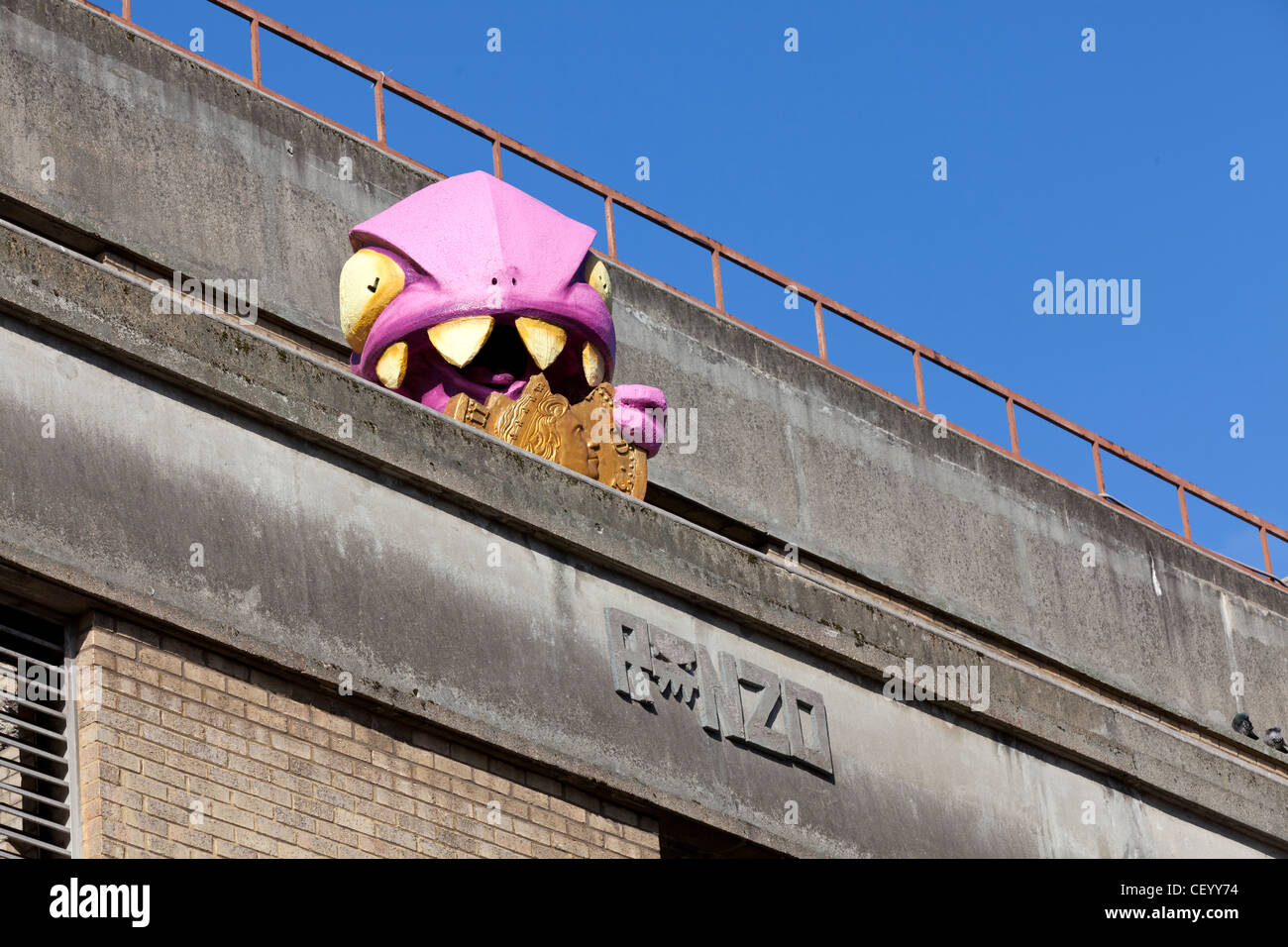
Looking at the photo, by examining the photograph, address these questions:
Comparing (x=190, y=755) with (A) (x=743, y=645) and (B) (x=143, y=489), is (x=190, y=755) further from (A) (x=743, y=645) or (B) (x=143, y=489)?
(A) (x=743, y=645)

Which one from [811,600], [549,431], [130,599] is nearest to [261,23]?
[549,431]

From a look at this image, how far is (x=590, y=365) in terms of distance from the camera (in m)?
14.4

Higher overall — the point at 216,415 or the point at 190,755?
the point at 216,415

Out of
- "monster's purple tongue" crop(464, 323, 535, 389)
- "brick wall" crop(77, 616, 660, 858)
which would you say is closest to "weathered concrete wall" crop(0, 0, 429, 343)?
"monster's purple tongue" crop(464, 323, 535, 389)

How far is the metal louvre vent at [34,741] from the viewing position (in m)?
10.1

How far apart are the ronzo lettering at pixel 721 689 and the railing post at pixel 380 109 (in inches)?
A: 289

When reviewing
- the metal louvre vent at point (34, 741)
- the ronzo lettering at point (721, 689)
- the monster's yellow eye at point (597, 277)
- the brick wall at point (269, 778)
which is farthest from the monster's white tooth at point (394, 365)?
the metal louvre vent at point (34, 741)

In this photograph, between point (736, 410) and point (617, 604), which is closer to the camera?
point (617, 604)

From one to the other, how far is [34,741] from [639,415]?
466cm

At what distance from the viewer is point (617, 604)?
12.5 metres

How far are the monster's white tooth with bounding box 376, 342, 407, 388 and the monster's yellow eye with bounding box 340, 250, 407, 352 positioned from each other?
22 cm

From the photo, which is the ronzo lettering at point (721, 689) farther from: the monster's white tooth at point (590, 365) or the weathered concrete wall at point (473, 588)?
the monster's white tooth at point (590, 365)

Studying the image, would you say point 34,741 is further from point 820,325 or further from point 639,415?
point 820,325

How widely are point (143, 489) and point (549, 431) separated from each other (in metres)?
3.26
